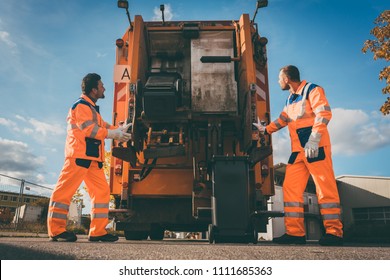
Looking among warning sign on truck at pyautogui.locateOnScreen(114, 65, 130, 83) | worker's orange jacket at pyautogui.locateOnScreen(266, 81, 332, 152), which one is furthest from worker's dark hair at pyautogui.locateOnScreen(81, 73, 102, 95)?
worker's orange jacket at pyautogui.locateOnScreen(266, 81, 332, 152)

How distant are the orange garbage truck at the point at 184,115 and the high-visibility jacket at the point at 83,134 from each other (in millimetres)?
230

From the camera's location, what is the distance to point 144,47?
14.5 ft

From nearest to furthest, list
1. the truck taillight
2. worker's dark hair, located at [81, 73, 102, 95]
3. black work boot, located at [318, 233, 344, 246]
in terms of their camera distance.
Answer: black work boot, located at [318, 233, 344, 246] < worker's dark hair, located at [81, 73, 102, 95] < the truck taillight

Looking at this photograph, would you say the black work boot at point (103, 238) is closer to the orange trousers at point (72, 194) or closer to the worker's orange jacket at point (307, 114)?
the orange trousers at point (72, 194)

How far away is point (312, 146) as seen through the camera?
11.0ft

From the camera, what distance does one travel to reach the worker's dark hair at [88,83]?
13.3ft

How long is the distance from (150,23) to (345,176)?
2326 centimetres

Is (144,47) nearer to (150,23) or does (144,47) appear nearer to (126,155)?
(150,23)

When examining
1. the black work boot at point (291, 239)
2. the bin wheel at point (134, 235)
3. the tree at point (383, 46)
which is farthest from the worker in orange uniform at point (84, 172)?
the tree at point (383, 46)

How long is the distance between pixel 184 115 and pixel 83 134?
1.14 metres

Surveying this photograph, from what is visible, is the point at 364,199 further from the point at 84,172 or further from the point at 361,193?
the point at 84,172

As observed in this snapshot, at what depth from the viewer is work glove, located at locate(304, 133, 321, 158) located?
3.35 m

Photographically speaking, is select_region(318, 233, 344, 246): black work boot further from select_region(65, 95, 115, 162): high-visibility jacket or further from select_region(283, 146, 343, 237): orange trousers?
select_region(65, 95, 115, 162): high-visibility jacket

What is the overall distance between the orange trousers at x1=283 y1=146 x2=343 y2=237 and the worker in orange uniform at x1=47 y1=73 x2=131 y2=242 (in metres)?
1.81
